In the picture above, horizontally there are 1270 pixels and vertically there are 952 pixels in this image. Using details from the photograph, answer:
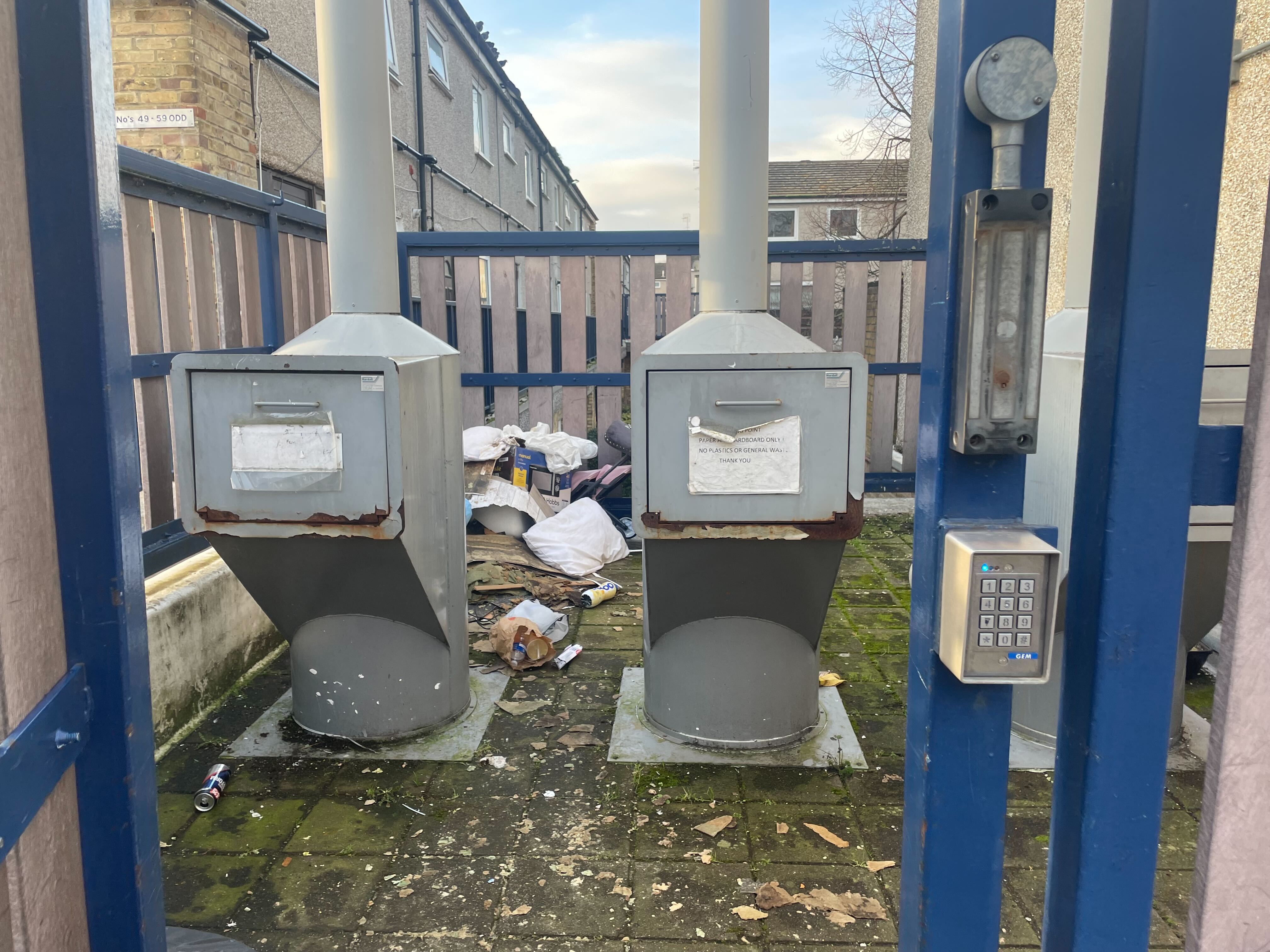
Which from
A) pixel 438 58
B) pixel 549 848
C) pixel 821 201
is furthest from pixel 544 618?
pixel 821 201

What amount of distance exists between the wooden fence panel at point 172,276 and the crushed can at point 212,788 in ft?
6.38

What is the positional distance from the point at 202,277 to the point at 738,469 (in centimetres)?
298

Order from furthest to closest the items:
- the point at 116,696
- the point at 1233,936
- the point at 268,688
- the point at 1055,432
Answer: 1. the point at 268,688
2. the point at 1055,432
3. the point at 116,696
4. the point at 1233,936

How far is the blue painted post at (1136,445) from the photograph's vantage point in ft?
3.70

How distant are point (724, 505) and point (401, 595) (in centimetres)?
130

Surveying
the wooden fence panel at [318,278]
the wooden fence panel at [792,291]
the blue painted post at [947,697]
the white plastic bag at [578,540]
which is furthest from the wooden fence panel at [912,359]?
the blue painted post at [947,697]

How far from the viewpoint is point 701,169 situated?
125 inches

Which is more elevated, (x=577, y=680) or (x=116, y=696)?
(x=116, y=696)

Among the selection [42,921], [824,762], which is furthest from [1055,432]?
[42,921]

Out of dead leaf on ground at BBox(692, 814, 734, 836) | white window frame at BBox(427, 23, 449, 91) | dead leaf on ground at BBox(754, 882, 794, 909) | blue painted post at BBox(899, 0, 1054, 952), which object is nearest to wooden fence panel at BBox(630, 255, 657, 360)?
dead leaf on ground at BBox(692, 814, 734, 836)

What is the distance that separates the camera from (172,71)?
5723 mm

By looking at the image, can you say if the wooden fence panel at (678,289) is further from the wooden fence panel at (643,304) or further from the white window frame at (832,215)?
the white window frame at (832,215)

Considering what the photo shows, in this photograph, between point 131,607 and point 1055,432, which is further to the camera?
point 1055,432

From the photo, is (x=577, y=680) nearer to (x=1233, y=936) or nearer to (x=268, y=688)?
(x=268, y=688)
